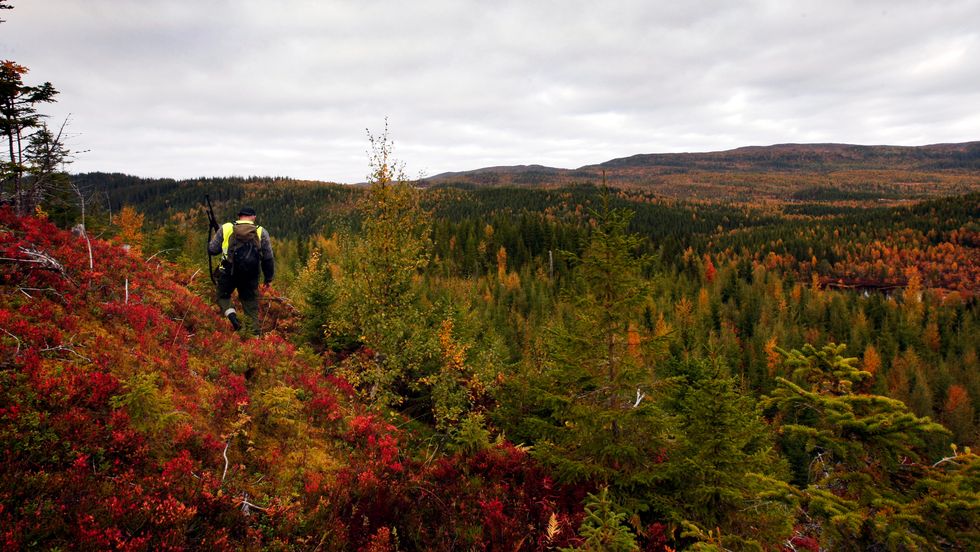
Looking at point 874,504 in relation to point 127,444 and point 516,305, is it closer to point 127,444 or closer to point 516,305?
point 127,444

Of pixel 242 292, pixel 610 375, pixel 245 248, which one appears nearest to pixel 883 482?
pixel 610 375

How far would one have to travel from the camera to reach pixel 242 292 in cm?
1225

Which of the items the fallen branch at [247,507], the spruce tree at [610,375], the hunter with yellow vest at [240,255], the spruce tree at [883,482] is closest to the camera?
the spruce tree at [883,482]

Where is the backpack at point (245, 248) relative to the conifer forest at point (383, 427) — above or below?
above

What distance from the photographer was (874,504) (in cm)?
459

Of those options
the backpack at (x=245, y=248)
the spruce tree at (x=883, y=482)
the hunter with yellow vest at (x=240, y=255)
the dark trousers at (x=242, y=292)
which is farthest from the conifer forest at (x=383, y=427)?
the backpack at (x=245, y=248)

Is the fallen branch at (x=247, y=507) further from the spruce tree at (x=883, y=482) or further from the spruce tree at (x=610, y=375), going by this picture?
the spruce tree at (x=883, y=482)

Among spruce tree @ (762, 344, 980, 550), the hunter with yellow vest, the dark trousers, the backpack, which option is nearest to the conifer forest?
spruce tree @ (762, 344, 980, 550)

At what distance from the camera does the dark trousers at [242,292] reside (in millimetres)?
11781

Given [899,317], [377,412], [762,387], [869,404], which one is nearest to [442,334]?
[377,412]

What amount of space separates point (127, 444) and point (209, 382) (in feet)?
10.6

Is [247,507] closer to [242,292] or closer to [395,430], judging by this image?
[395,430]

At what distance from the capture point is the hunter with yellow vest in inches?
442

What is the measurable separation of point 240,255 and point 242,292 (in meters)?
1.41
